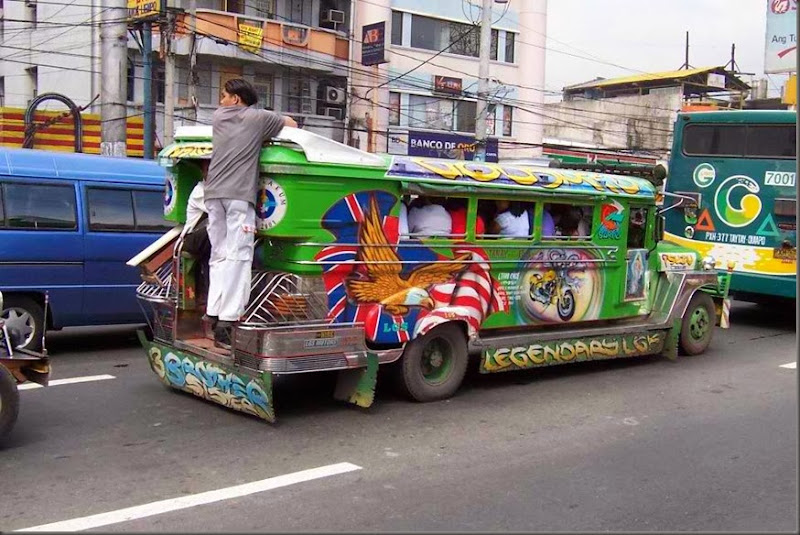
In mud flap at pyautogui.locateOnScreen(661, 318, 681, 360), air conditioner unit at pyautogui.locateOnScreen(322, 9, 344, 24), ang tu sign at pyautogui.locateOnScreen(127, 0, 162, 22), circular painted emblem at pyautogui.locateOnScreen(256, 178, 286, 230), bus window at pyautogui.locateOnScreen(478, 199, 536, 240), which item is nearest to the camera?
circular painted emblem at pyautogui.locateOnScreen(256, 178, 286, 230)

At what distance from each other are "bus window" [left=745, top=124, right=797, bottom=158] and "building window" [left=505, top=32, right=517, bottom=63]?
85.1 feet

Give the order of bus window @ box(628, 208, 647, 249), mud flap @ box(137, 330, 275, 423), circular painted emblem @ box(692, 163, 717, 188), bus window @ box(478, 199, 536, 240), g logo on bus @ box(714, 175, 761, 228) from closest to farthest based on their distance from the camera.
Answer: mud flap @ box(137, 330, 275, 423)
bus window @ box(478, 199, 536, 240)
bus window @ box(628, 208, 647, 249)
g logo on bus @ box(714, 175, 761, 228)
circular painted emblem @ box(692, 163, 717, 188)

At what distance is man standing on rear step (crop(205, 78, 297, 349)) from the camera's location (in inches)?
249

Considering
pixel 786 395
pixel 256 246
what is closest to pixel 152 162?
pixel 256 246

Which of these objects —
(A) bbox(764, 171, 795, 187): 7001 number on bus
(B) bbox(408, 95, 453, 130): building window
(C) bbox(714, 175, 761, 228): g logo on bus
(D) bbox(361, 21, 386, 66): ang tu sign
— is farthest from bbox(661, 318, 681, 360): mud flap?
(B) bbox(408, 95, 453, 130): building window

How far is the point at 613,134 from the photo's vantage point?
47750 millimetres

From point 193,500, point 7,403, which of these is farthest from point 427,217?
point 7,403

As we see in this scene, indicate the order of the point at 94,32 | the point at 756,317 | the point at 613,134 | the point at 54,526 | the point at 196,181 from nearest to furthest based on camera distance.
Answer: the point at 54,526 → the point at 196,181 → the point at 756,317 → the point at 94,32 → the point at 613,134

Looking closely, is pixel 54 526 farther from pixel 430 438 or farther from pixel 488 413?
pixel 488 413

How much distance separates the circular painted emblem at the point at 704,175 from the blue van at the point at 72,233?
27.5 feet

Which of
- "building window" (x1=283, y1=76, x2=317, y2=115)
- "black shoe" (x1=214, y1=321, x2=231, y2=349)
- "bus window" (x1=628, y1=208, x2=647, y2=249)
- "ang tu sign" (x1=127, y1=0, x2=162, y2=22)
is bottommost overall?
"black shoe" (x1=214, y1=321, x2=231, y2=349)

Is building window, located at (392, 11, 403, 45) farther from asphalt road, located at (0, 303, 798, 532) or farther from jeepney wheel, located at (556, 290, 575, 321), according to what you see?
asphalt road, located at (0, 303, 798, 532)

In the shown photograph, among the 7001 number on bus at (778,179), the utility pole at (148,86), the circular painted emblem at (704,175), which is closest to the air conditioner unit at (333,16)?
the utility pole at (148,86)

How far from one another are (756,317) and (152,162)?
33.4 feet
